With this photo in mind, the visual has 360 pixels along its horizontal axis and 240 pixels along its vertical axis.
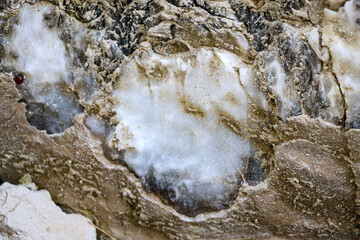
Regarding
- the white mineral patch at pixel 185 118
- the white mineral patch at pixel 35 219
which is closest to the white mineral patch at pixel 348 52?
the white mineral patch at pixel 185 118

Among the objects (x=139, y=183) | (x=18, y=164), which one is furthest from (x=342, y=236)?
(x=18, y=164)

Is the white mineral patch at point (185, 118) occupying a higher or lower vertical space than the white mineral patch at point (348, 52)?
lower

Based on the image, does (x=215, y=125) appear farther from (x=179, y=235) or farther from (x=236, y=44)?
(x=179, y=235)

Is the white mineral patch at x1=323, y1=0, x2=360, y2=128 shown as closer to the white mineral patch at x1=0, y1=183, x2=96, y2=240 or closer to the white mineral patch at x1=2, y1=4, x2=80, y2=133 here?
the white mineral patch at x1=2, y1=4, x2=80, y2=133

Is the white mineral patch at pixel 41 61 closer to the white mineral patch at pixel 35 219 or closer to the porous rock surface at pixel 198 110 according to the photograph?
the porous rock surface at pixel 198 110

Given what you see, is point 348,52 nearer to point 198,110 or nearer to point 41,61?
point 198,110

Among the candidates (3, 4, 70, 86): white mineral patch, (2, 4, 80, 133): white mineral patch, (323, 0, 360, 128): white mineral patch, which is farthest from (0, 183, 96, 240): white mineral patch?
(323, 0, 360, 128): white mineral patch
